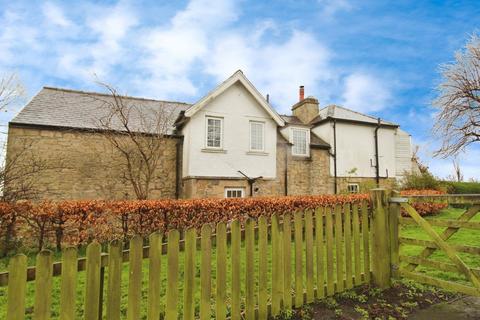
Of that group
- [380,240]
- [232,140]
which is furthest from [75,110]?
[380,240]

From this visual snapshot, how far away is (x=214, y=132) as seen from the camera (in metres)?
15.5

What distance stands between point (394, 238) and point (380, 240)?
35 centimetres

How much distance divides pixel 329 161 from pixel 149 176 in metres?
12.1

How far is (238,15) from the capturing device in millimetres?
8453

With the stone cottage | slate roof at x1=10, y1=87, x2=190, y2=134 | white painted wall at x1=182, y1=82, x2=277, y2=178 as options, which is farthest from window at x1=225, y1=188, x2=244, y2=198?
slate roof at x1=10, y1=87, x2=190, y2=134

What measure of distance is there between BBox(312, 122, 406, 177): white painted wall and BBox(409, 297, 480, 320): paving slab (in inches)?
616

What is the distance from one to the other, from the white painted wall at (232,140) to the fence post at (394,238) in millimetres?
10751

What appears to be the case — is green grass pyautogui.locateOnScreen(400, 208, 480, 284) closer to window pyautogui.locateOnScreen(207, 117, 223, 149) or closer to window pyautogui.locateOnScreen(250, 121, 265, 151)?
window pyautogui.locateOnScreen(250, 121, 265, 151)

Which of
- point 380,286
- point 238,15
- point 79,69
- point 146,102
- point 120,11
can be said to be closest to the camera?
point 380,286

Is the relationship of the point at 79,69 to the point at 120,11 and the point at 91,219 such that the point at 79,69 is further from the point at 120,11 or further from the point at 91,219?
the point at 91,219

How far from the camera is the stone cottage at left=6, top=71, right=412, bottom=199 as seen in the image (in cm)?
1345

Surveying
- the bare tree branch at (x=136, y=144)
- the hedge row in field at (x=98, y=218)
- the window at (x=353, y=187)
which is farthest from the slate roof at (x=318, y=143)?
the hedge row in field at (x=98, y=218)

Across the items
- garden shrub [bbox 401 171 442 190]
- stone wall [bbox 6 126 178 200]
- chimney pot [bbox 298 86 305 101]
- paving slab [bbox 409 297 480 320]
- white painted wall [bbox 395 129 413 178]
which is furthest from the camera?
white painted wall [bbox 395 129 413 178]

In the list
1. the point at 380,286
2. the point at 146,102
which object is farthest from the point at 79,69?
the point at 380,286
